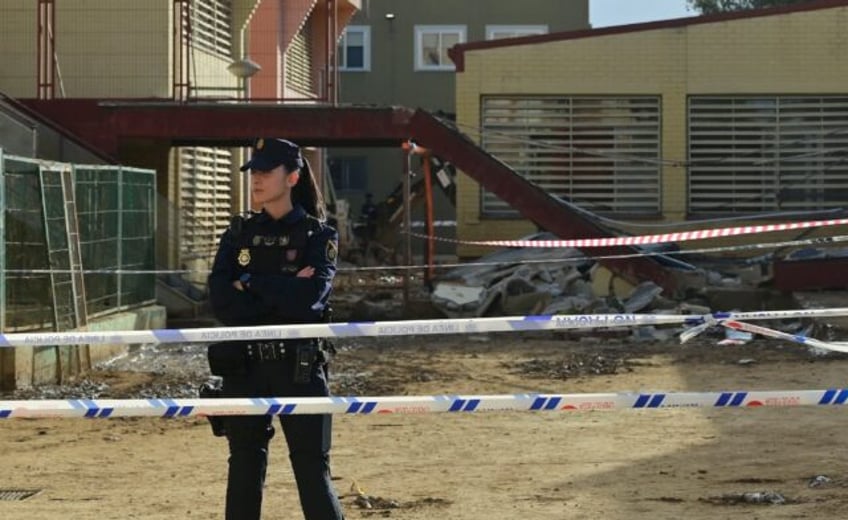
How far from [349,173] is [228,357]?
3853cm

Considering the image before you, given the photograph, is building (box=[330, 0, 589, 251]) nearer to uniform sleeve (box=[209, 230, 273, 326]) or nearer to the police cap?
the police cap

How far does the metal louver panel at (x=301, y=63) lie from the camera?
30.7 meters

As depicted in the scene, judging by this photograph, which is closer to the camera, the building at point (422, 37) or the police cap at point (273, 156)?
the police cap at point (273, 156)

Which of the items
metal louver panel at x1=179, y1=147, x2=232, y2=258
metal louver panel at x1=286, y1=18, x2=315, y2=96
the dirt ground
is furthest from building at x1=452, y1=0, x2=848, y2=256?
the dirt ground

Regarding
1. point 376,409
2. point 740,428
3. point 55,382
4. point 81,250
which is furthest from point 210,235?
point 376,409

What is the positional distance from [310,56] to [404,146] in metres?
14.3

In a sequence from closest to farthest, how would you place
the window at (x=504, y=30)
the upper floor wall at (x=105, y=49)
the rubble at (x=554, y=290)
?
the rubble at (x=554, y=290) < the upper floor wall at (x=105, y=49) < the window at (x=504, y=30)

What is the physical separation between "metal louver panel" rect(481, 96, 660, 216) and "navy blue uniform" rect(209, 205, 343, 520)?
19.3m

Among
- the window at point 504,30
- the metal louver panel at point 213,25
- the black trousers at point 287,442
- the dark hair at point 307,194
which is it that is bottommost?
the black trousers at point 287,442

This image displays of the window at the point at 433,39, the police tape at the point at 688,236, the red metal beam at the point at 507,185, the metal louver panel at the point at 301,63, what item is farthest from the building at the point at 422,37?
the police tape at the point at 688,236

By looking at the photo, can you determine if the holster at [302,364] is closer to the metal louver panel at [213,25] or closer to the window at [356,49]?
the metal louver panel at [213,25]

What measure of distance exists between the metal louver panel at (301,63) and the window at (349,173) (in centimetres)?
996

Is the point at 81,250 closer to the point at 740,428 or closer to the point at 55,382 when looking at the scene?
the point at 55,382

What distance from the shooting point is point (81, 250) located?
1480 centimetres
